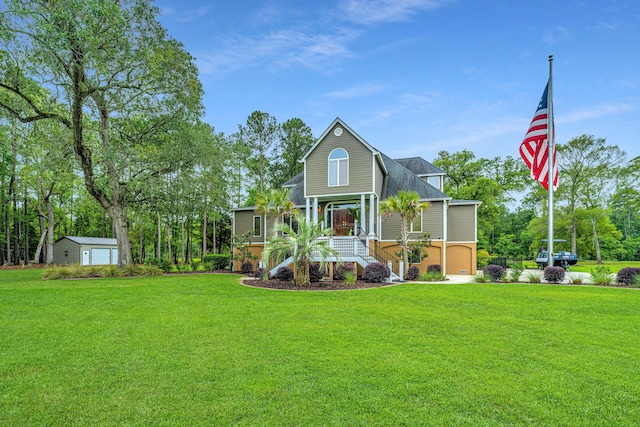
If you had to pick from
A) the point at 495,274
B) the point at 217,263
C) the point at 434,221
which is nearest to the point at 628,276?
the point at 495,274

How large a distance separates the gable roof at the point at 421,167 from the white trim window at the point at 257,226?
11595 mm

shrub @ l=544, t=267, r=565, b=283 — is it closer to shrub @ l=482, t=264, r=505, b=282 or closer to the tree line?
shrub @ l=482, t=264, r=505, b=282

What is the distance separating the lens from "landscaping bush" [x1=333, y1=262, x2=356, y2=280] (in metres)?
14.8

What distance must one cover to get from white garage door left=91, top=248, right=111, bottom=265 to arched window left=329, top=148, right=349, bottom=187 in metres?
26.9

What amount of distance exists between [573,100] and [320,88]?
14641 mm

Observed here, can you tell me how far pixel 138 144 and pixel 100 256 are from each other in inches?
784

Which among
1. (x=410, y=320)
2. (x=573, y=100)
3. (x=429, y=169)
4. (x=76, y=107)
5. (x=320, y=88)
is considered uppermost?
(x=320, y=88)

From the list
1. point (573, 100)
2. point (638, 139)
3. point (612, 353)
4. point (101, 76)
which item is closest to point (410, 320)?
point (612, 353)

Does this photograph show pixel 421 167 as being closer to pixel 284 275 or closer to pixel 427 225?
pixel 427 225

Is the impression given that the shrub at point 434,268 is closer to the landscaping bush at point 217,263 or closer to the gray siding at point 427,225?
the gray siding at point 427,225

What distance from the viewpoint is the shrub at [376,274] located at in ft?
46.2

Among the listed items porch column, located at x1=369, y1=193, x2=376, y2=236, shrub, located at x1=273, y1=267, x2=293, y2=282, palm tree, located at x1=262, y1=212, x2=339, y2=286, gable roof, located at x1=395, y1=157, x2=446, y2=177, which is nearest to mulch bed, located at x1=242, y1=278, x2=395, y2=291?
shrub, located at x1=273, y1=267, x2=293, y2=282

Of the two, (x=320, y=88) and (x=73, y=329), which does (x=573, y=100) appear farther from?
(x=73, y=329)

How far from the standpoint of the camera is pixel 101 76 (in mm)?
15953
